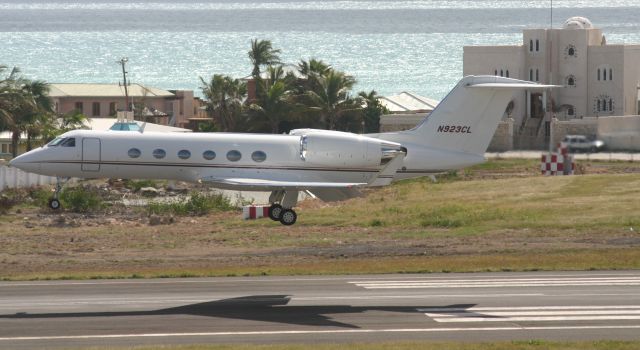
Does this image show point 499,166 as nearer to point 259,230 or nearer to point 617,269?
point 259,230

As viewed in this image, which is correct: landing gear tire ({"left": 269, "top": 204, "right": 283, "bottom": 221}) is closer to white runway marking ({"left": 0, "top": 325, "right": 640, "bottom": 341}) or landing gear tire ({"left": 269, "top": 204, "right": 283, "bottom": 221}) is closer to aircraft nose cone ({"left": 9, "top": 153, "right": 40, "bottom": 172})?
aircraft nose cone ({"left": 9, "top": 153, "right": 40, "bottom": 172})

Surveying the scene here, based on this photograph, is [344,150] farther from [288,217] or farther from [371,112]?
[371,112]

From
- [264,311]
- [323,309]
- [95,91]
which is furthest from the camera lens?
[95,91]

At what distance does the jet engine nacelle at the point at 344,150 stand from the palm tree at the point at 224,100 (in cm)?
5459

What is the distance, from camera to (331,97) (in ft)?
308

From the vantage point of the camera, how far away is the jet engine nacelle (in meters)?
41.2

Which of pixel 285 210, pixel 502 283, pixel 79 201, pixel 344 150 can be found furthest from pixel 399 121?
pixel 502 283

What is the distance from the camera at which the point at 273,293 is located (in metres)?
34.2

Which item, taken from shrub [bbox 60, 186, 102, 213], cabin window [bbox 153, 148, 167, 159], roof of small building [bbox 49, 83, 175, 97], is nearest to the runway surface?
cabin window [bbox 153, 148, 167, 159]

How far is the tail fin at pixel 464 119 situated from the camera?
43.2m

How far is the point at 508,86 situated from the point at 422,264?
21.4 ft

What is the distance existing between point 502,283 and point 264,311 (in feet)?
25.8

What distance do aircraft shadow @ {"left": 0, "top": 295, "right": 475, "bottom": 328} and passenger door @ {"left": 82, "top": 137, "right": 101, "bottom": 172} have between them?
1101 centimetres

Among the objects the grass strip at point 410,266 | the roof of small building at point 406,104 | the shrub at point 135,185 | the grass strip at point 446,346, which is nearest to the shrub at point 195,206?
the shrub at point 135,185
